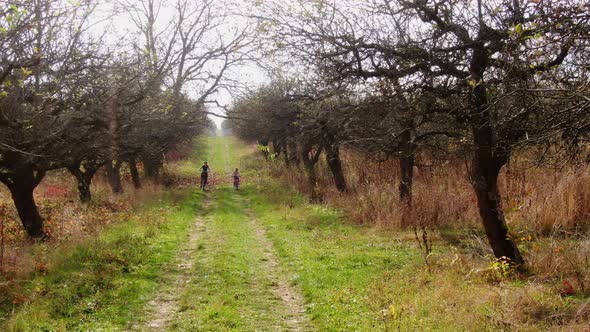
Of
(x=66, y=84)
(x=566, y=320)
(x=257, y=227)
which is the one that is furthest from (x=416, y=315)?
(x=257, y=227)

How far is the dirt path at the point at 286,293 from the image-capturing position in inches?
289

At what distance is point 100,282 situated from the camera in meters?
9.06

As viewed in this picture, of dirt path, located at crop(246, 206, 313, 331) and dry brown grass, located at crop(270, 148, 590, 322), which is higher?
dry brown grass, located at crop(270, 148, 590, 322)

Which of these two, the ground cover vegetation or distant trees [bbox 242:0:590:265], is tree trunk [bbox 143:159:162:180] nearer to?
the ground cover vegetation

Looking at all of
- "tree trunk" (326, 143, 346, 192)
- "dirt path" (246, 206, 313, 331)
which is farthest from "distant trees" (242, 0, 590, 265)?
"tree trunk" (326, 143, 346, 192)

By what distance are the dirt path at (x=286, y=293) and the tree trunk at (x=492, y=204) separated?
3.41 m

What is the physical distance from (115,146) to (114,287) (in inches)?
Result: 321

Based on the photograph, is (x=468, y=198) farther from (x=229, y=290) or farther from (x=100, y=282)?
(x=100, y=282)

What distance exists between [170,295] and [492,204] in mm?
5799

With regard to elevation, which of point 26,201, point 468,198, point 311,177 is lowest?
point 468,198

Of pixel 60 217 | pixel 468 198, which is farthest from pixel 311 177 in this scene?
pixel 60 217

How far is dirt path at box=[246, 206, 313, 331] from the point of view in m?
7.33

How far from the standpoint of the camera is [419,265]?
942cm

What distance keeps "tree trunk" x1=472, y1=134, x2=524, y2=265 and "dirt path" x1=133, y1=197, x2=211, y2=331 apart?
540 cm
